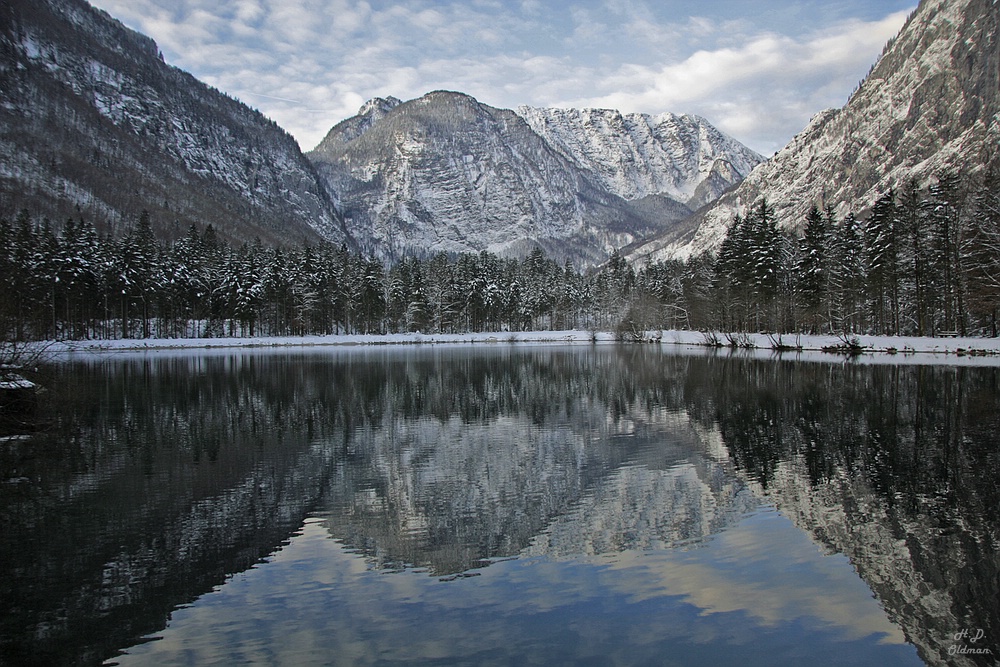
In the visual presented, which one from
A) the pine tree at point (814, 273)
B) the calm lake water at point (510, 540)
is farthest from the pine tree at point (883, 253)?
the calm lake water at point (510, 540)

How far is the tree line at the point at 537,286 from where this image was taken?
55812 millimetres

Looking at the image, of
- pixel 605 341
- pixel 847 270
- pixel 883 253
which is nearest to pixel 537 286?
pixel 605 341

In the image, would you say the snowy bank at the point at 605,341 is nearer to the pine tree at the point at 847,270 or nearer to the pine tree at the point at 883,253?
the pine tree at the point at 883,253

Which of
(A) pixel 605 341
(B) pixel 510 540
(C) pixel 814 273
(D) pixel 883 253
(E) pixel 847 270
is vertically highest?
(D) pixel 883 253

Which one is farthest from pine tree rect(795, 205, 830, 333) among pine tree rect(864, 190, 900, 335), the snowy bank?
pine tree rect(864, 190, 900, 335)

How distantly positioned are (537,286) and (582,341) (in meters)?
24.5

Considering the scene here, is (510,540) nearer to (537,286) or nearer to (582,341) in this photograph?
(582,341)

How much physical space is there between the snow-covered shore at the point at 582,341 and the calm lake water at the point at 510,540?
1565 centimetres

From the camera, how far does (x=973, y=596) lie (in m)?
8.66

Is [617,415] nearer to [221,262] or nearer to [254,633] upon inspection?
[254,633]

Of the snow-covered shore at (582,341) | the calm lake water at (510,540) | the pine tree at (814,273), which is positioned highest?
the pine tree at (814,273)

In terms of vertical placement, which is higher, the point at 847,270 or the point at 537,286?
the point at 537,286

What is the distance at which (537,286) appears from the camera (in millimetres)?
134000

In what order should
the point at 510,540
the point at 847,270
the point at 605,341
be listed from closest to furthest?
the point at 510,540 < the point at 847,270 < the point at 605,341
